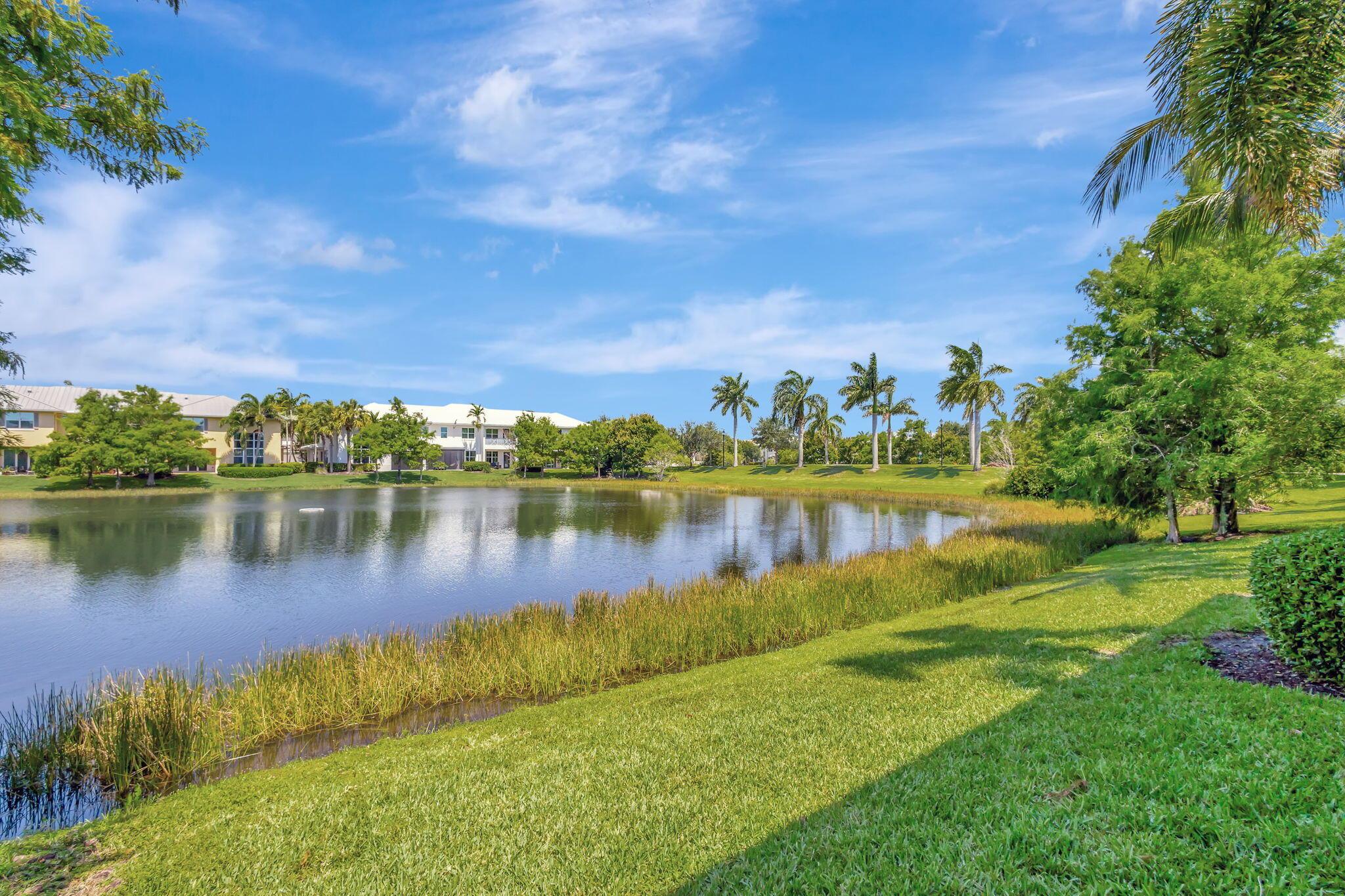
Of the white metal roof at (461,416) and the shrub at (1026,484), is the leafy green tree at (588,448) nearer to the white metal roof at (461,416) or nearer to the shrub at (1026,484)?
the white metal roof at (461,416)

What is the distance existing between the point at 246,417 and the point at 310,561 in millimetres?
60721

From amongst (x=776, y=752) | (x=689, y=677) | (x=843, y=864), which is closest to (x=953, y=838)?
(x=843, y=864)

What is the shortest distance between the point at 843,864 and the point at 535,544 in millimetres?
24457

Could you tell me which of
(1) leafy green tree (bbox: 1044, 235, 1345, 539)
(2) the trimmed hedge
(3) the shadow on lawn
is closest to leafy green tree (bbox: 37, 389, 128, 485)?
(3) the shadow on lawn

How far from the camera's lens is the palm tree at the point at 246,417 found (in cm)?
6875

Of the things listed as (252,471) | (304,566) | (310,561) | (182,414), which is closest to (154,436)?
(252,471)

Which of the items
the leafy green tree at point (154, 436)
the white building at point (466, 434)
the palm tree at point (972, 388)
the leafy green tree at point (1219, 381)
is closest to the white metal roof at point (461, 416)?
the white building at point (466, 434)

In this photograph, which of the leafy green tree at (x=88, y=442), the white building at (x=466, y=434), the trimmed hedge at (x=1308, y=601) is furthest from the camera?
the white building at (x=466, y=434)

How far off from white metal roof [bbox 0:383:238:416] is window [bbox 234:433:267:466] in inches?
146

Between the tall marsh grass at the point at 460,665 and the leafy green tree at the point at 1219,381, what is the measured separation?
423cm

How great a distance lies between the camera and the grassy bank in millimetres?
50781

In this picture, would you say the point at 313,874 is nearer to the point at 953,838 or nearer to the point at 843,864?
the point at 843,864

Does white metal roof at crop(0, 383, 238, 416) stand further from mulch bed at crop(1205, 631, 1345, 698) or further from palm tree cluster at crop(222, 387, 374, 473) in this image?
mulch bed at crop(1205, 631, 1345, 698)

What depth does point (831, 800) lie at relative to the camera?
433cm
